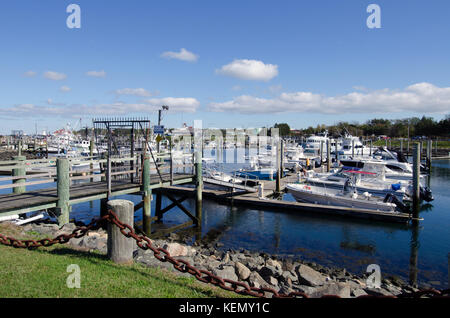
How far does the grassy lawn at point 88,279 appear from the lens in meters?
5.00

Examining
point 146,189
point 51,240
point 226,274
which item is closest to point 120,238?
point 51,240

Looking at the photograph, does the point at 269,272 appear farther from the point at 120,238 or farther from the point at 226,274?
the point at 120,238

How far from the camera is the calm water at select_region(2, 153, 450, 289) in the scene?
1495cm

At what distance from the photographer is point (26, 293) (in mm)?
4875

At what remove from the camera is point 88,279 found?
5.38 metres

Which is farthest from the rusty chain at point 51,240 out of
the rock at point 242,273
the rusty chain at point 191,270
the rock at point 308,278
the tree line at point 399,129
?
the tree line at point 399,129

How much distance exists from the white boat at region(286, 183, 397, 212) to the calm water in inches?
57.2

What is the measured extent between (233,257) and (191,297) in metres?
9.01

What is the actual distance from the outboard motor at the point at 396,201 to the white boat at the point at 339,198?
379 millimetres

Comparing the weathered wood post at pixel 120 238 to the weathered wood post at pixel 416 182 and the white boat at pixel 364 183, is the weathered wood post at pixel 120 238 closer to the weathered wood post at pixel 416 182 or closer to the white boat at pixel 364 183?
the weathered wood post at pixel 416 182

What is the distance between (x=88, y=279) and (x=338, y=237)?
627 inches

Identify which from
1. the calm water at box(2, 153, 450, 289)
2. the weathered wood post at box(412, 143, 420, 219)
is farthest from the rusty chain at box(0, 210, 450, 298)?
the weathered wood post at box(412, 143, 420, 219)
